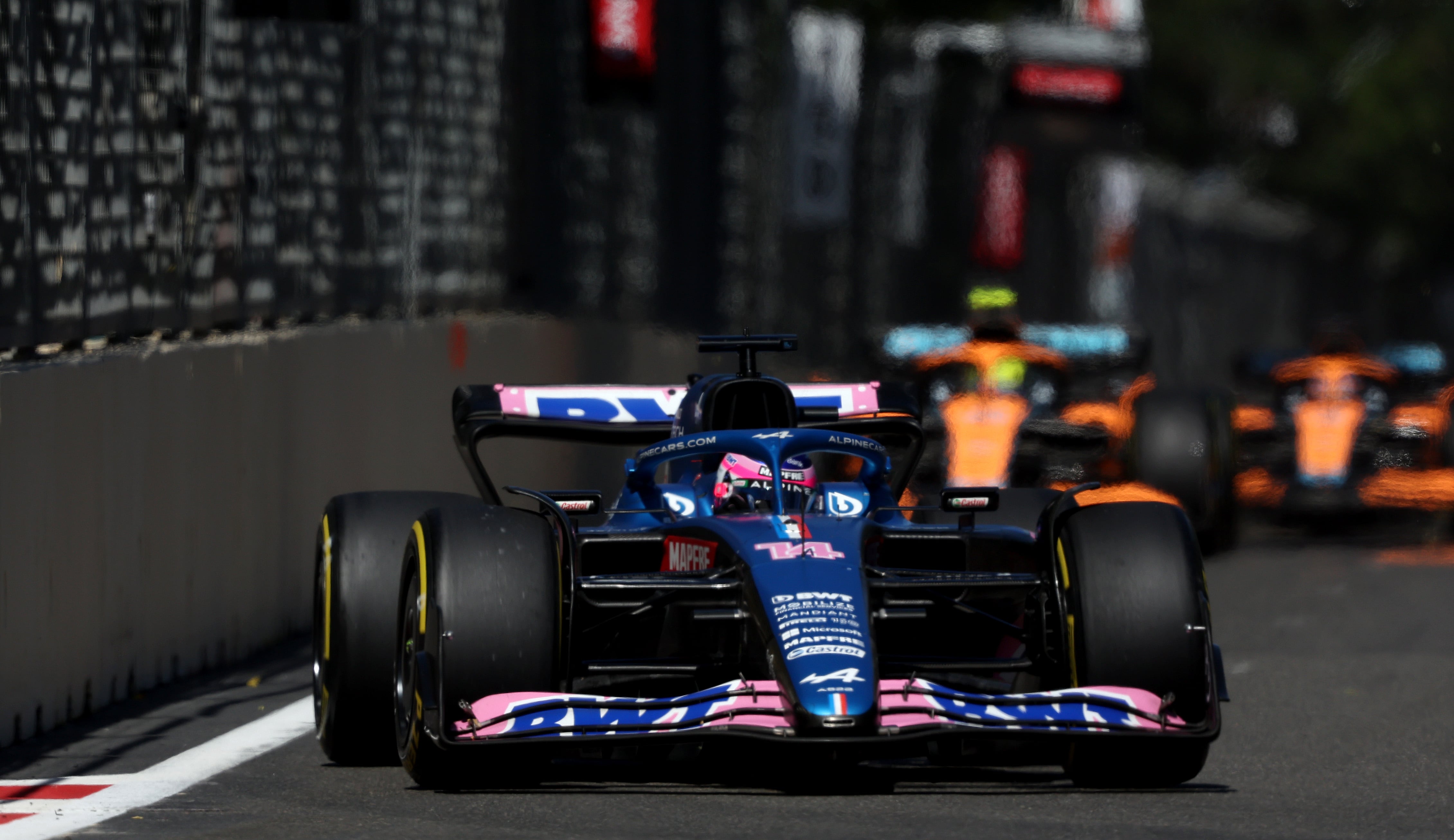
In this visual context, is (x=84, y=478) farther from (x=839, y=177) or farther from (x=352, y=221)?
(x=839, y=177)

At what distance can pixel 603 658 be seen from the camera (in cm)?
756

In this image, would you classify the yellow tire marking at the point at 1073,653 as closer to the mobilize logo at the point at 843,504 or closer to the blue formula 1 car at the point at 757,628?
the blue formula 1 car at the point at 757,628

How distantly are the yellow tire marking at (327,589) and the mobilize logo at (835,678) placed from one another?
1.72 metres

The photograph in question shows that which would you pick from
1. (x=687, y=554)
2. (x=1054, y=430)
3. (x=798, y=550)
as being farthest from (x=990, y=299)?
(x=798, y=550)

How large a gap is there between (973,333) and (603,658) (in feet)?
29.9

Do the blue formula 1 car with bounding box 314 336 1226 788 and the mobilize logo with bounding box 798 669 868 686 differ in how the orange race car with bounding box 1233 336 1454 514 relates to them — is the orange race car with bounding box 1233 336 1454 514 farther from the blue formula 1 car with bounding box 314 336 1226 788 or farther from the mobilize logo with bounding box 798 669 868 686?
the mobilize logo with bounding box 798 669 868 686

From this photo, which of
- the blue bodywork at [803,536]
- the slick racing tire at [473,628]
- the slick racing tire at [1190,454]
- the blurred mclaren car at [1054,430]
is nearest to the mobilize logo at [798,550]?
the blue bodywork at [803,536]

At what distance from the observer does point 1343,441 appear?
16.8 meters

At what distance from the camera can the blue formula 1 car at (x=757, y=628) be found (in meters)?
6.78

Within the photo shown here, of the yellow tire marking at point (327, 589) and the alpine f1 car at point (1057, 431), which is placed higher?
the yellow tire marking at point (327, 589)

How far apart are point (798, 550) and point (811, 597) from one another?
249mm

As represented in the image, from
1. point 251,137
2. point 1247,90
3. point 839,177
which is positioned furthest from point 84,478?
point 1247,90

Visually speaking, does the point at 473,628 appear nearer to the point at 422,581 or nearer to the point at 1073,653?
the point at 422,581

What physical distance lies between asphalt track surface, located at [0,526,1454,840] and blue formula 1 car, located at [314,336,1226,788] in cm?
14
